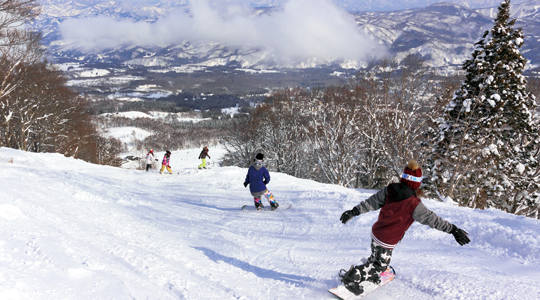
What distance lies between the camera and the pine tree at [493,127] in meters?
11.5

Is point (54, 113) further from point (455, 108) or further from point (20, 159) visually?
point (455, 108)

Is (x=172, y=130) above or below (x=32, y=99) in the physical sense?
below

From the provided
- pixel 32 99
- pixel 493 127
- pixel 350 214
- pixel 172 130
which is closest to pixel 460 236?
pixel 350 214

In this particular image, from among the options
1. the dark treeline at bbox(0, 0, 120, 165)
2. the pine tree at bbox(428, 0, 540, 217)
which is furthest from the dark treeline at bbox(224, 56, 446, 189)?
the dark treeline at bbox(0, 0, 120, 165)

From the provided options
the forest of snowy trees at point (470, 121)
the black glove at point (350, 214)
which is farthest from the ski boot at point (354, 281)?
the forest of snowy trees at point (470, 121)

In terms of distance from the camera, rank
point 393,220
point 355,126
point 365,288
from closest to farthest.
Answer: point 393,220
point 365,288
point 355,126

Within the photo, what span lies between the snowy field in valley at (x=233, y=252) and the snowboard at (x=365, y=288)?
99mm

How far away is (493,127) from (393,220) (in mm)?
11773

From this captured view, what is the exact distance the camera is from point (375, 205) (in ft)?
11.1

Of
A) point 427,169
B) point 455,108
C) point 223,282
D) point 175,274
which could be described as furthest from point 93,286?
point 427,169

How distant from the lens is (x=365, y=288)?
3.44m

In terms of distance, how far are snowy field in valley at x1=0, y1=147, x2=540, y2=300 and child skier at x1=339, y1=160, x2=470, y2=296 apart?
1.09 feet

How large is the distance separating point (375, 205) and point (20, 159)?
1681 cm

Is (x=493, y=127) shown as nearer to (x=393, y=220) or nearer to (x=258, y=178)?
(x=258, y=178)
